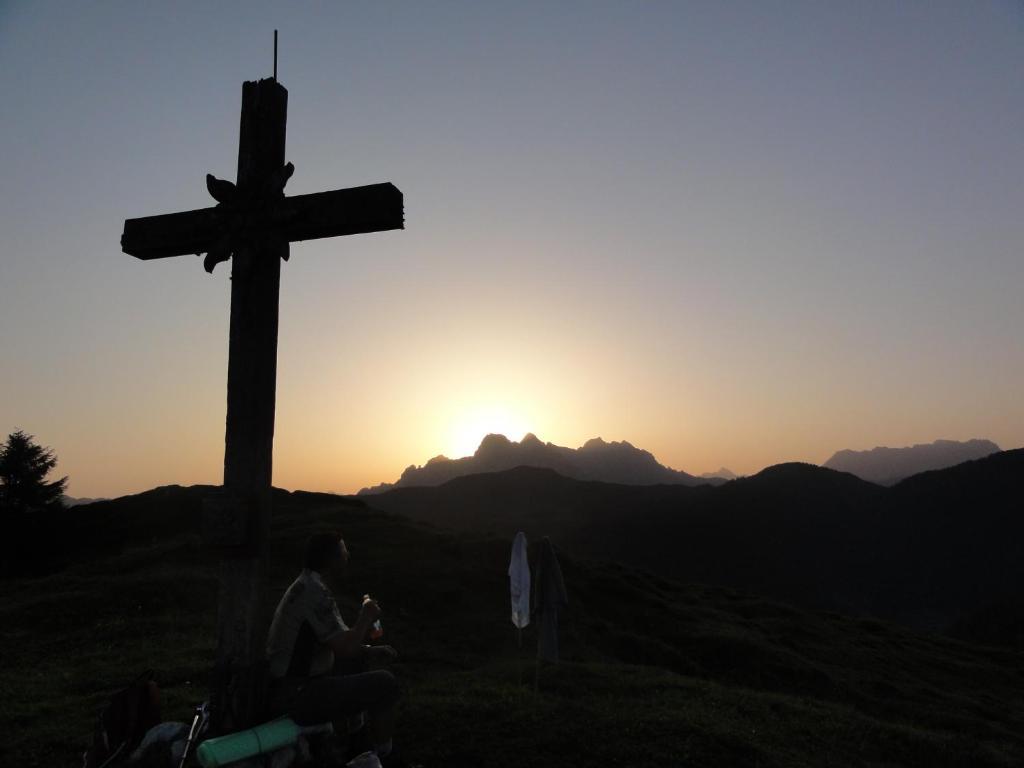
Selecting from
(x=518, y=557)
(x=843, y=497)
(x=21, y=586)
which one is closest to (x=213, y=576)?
(x=21, y=586)

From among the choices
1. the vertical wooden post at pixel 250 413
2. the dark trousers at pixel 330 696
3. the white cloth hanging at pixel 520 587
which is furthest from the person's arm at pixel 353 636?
the white cloth hanging at pixel 520 587

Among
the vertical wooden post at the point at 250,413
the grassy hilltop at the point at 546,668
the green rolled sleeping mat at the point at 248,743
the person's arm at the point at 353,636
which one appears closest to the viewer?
the green rolled sleeping mat at the point at 248,743

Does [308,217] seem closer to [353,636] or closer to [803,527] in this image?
[353,636]

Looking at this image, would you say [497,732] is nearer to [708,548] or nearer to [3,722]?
[3,722]

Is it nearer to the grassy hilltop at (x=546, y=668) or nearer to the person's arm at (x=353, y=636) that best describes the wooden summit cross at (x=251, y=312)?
the grassy hilltop at (x=546, y=668)

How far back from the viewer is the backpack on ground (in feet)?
18.1

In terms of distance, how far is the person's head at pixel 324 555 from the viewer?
5.68 metres

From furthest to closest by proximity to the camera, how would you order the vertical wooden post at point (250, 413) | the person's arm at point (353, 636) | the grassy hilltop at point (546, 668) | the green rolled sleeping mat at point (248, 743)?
the grassy hilltop at point (546, 668)
the person's arm at point (353, 636)
the vertical wooden post at point (250, 413)
the green rolled sleeping mat at point (248, 743)

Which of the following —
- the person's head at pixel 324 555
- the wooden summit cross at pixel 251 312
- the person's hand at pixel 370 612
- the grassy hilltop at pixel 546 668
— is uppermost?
the wooden summit cross at pixel 251 312

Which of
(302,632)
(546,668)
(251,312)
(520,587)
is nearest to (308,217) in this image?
(251,312)

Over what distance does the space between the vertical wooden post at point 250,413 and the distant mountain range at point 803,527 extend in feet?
256

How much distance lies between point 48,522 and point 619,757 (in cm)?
4396

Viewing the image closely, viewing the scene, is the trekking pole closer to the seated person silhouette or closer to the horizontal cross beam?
the seated person silhouette

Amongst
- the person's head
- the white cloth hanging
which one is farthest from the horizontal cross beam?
the white cloth hanging
